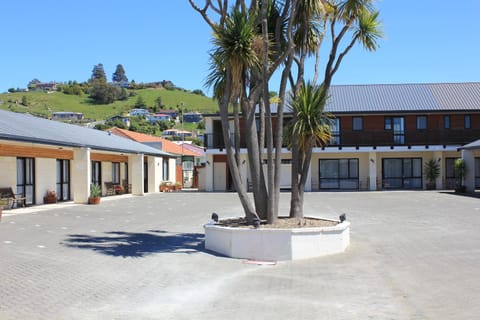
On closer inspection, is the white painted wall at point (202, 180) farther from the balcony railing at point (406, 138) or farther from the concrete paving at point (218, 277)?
the concrete paving at point (218, 277)

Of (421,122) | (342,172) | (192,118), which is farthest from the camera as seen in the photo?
(192,118)

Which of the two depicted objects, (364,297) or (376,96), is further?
(376,96)

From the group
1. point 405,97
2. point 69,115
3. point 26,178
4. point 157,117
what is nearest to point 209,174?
point 405,97

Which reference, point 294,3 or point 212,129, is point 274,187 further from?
point 212,129

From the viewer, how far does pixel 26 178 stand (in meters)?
21.6

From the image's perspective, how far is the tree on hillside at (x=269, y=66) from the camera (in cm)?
1024

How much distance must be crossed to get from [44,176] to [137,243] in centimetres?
1282

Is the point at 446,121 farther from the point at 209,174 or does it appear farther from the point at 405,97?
the point at 209,174

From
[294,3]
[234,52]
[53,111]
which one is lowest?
[234,52]

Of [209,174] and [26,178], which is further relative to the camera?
[209,174]

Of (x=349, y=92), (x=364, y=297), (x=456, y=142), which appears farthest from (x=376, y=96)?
(x=364, y=297)

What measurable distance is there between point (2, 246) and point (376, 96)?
32.3 metres

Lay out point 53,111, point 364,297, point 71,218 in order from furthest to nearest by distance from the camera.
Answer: point 53,111 → point 71,218 → point 364,297

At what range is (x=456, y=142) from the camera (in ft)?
114
